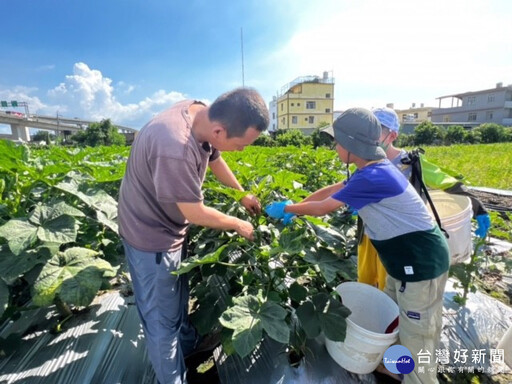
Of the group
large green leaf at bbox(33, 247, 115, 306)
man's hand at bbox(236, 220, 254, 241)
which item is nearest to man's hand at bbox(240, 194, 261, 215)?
man's hand at bbox(236, 220, 254, 241)

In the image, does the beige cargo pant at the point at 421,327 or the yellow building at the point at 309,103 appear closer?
the beige cargo pant at the point at 421,327

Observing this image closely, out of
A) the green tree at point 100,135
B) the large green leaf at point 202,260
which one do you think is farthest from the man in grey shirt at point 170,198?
the green tree at point 100,135

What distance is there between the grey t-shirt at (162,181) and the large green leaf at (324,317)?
84cm

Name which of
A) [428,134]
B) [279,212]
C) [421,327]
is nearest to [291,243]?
[279,212]

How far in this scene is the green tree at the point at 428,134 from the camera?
28.8 m

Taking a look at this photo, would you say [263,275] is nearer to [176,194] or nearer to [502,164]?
[176,194]

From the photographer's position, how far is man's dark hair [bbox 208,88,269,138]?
4.89 ft

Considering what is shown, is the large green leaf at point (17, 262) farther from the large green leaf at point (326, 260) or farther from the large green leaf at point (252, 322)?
the large green leaf at point (326, 260)

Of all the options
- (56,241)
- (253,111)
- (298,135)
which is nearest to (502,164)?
(298,135)

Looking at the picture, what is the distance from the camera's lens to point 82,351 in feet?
6.50

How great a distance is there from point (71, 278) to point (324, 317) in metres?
1.45

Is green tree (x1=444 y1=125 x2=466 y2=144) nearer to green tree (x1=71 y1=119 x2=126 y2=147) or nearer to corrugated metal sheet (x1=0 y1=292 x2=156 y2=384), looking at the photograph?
green tree (x1=71 y1=119 x2=126 y2=147)

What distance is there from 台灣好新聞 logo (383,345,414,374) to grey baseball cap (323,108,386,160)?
113cm

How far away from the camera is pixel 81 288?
1680 millimetres
